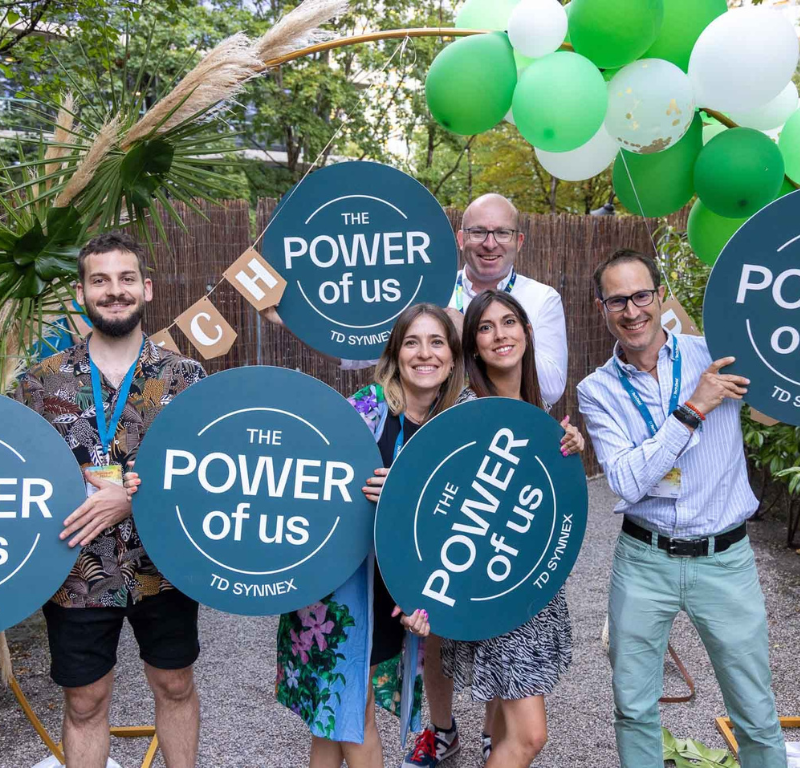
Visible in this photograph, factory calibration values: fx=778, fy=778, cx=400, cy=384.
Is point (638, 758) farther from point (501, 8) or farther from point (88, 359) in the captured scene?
point (501, 8)

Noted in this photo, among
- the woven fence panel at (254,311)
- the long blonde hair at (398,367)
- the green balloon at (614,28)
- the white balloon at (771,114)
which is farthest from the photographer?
the woven fence panel at (254,311)

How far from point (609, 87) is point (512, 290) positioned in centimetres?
73

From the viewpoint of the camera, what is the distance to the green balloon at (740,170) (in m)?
2.46

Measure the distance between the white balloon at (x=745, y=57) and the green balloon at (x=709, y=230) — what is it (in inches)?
18.2

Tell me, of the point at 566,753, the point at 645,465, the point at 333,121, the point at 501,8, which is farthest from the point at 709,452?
the point at 333,121

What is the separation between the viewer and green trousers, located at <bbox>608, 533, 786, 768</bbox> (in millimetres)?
2145

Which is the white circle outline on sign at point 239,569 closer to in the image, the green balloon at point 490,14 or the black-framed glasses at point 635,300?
the black-framed glasses at point 635,300

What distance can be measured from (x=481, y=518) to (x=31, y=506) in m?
1.13

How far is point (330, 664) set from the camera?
2.09 metres

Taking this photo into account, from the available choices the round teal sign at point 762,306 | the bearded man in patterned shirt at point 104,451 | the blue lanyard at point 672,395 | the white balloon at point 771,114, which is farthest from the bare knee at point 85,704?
the white balloon at point 771,114

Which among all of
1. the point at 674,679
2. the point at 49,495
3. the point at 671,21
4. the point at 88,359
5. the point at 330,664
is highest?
the point at 671,21

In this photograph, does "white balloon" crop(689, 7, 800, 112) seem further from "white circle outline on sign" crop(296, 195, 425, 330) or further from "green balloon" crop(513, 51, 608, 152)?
"white circle outline on sign" crop(296, 195, 425, 330)

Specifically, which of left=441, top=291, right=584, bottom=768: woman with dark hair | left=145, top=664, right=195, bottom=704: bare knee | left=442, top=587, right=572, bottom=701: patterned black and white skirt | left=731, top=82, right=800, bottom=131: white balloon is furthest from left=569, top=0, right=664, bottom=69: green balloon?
left=145, top=664, right=195, bottom=704: bare knee

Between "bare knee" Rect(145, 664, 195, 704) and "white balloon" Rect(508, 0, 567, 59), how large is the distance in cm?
219
